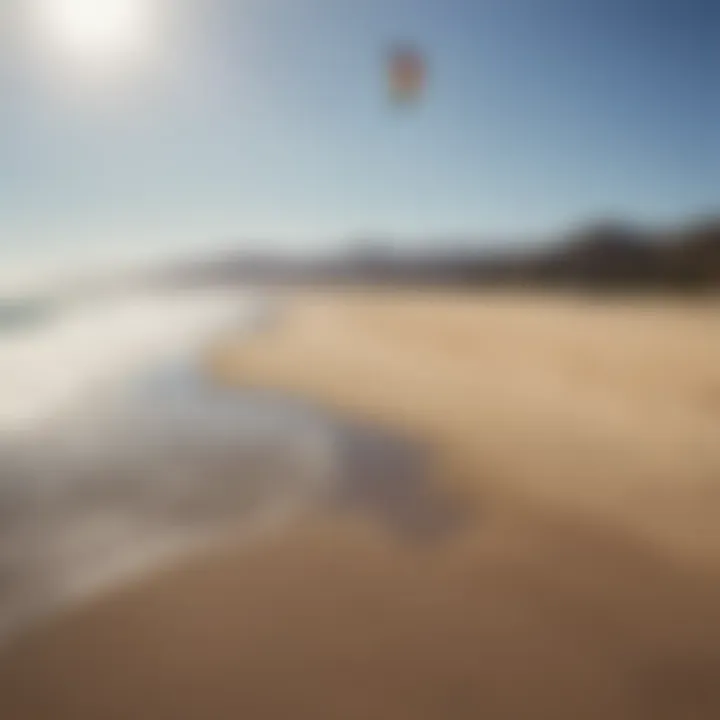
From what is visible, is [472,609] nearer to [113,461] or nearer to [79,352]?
[113,461]

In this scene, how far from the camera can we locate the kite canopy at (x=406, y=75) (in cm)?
311

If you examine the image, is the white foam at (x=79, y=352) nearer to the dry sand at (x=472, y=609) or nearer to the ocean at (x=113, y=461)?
the ocean at (x=113, y=461)

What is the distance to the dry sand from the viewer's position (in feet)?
4.44

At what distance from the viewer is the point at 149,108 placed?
108 inches

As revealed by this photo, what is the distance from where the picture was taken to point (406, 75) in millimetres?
3186

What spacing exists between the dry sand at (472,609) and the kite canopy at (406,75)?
5.91 ft

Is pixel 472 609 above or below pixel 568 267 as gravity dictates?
below

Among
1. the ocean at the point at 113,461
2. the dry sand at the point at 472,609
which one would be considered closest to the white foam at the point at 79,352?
the ocean at the point at 113,461

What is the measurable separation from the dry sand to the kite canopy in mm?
1802

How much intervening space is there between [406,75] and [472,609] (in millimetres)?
2670

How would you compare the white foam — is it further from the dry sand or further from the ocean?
the dry sand

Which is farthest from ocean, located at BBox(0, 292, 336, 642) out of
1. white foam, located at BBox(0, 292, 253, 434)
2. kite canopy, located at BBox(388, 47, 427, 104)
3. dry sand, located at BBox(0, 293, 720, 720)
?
kite canopy, located at BBox(388, 47, 427, 104)

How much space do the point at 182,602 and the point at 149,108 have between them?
2.15 m

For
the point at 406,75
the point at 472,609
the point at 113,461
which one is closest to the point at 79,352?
the point at 113,461
